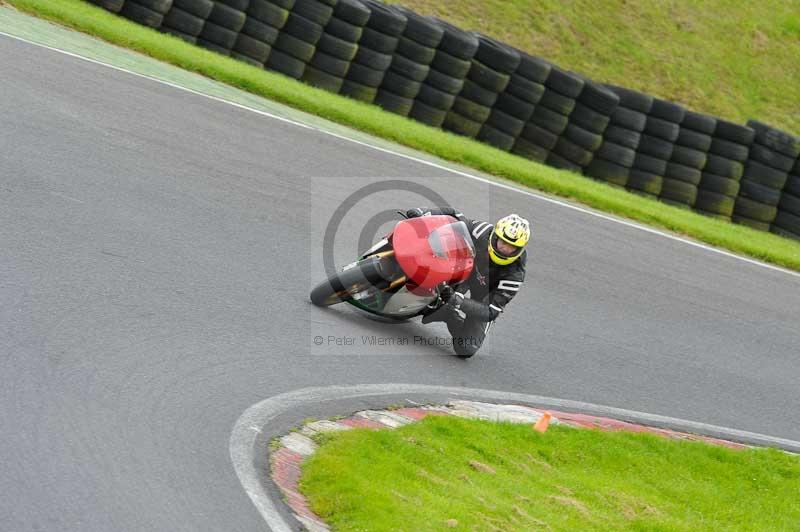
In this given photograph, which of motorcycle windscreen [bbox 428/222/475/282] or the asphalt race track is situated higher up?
motorcycle windscreen [bbox 428/222/475/282]

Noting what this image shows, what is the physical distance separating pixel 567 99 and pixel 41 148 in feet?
29.9

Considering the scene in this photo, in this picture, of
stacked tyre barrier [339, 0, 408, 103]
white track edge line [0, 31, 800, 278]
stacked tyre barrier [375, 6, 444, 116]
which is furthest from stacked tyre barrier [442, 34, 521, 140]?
white track edge line [0, 31, 800, 278]

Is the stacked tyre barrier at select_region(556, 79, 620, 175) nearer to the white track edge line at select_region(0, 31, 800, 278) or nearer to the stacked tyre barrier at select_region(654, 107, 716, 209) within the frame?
the stacked tyre barrier at select_region(654, 107, 716, 209)

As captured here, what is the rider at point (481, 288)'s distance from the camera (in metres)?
8.69

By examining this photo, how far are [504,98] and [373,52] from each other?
211 centimetres

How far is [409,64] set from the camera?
1602cm

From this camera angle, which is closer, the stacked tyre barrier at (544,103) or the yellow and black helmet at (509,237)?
the yellow and black helmet at (509,237)

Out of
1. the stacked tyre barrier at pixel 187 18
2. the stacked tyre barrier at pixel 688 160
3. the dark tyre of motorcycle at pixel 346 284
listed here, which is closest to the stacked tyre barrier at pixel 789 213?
the stacked tyre barrier at pixel 688 160

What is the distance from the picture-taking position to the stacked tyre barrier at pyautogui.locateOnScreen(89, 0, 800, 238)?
51.3 feet

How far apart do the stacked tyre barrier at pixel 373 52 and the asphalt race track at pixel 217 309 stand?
2.95 metres

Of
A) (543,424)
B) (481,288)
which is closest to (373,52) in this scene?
(481,288)

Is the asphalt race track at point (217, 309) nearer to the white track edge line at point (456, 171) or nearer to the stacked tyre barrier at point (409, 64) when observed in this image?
the white track edge line at point (456, 171)

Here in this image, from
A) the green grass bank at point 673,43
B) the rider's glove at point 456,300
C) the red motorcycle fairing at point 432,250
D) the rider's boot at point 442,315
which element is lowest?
the rider's boot at point 442,315

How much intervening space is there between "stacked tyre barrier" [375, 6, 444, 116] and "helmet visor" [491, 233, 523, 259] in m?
7.87
